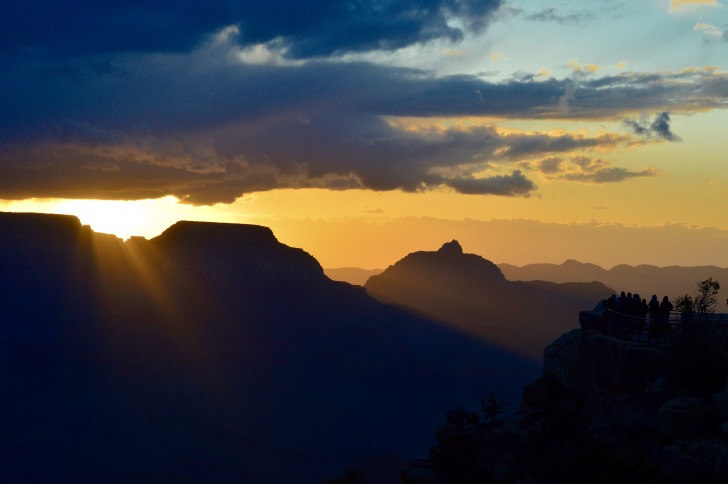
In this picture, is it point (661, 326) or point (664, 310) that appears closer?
point (661, 326)

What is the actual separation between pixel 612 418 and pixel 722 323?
642cm

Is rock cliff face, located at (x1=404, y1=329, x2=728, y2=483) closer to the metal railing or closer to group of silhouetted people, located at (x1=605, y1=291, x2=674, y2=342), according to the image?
the metal railing

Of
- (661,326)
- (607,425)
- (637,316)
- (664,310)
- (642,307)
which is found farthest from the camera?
(642,307)

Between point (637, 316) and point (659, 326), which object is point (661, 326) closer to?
point (659, 326)

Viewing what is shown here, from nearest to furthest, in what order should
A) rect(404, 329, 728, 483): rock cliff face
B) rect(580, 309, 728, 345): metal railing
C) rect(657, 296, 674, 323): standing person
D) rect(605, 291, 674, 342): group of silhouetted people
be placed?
rect(404, 329, 728, 483): rock cliff face, rect(580, 309, 728, 345): metal railing, rect(605, 291, 674, 342): group of silhouetted people, rect(657, 296, 674, 323): standing person

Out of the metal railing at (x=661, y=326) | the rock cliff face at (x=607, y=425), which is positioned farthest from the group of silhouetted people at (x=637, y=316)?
the rock cliff face at (x=607, y=425)

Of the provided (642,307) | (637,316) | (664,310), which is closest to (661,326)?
(664,310)

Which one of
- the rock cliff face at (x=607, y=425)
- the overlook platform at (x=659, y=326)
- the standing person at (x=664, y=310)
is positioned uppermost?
the standing person at (x=664, y=310)

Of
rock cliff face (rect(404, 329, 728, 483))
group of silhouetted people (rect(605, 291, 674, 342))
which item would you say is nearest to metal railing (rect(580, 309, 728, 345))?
group of silhouetted people (rect(605, 291, 674, 342))

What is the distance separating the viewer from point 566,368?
177 ft

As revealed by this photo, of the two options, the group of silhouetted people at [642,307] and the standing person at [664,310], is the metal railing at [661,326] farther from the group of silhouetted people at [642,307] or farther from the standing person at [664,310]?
the group of silhouetted people at [642,307]

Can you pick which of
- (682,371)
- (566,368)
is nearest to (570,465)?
(682,371)

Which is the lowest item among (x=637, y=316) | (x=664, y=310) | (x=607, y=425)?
(x=607, y=425)

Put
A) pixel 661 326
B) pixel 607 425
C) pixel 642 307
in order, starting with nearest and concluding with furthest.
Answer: pixel 607 425 < pixel 661 326 < pixel 642 307
